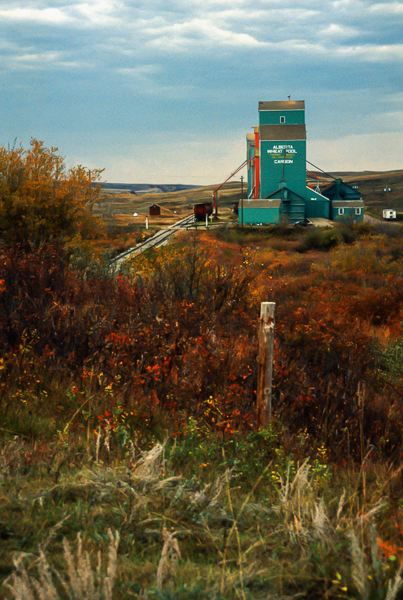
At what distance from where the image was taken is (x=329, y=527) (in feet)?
11.0

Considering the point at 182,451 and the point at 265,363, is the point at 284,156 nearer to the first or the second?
the point at 265,363

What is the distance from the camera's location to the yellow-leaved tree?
886 inches

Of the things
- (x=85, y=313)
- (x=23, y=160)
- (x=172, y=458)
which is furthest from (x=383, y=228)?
(x=172, y=458)

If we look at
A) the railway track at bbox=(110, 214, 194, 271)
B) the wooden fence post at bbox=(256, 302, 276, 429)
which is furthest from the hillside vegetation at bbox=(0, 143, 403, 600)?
the railway track at bbox=(110, 214, 194, 271)

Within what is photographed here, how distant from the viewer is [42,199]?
23047mm

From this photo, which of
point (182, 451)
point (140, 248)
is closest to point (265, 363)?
point (182, 451)

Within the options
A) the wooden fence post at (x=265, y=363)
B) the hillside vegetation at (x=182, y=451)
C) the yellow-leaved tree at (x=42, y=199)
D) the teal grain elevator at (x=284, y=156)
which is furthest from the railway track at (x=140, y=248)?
the teal grain elevator at (x=284, y=156)

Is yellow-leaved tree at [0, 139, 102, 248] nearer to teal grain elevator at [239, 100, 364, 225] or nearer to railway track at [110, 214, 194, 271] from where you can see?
railway track at [110, 214, 194, 271]

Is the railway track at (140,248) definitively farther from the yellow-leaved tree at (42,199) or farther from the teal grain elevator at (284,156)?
the teal grain elevator at (284,156)

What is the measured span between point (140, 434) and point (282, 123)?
61.2 meters

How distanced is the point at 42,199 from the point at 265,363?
1952cm

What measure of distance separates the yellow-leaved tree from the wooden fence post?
57.7 ft

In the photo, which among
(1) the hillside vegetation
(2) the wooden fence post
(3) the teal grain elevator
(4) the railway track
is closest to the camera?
(1) the hillside vegetation

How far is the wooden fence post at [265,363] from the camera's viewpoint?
5.71 metres
